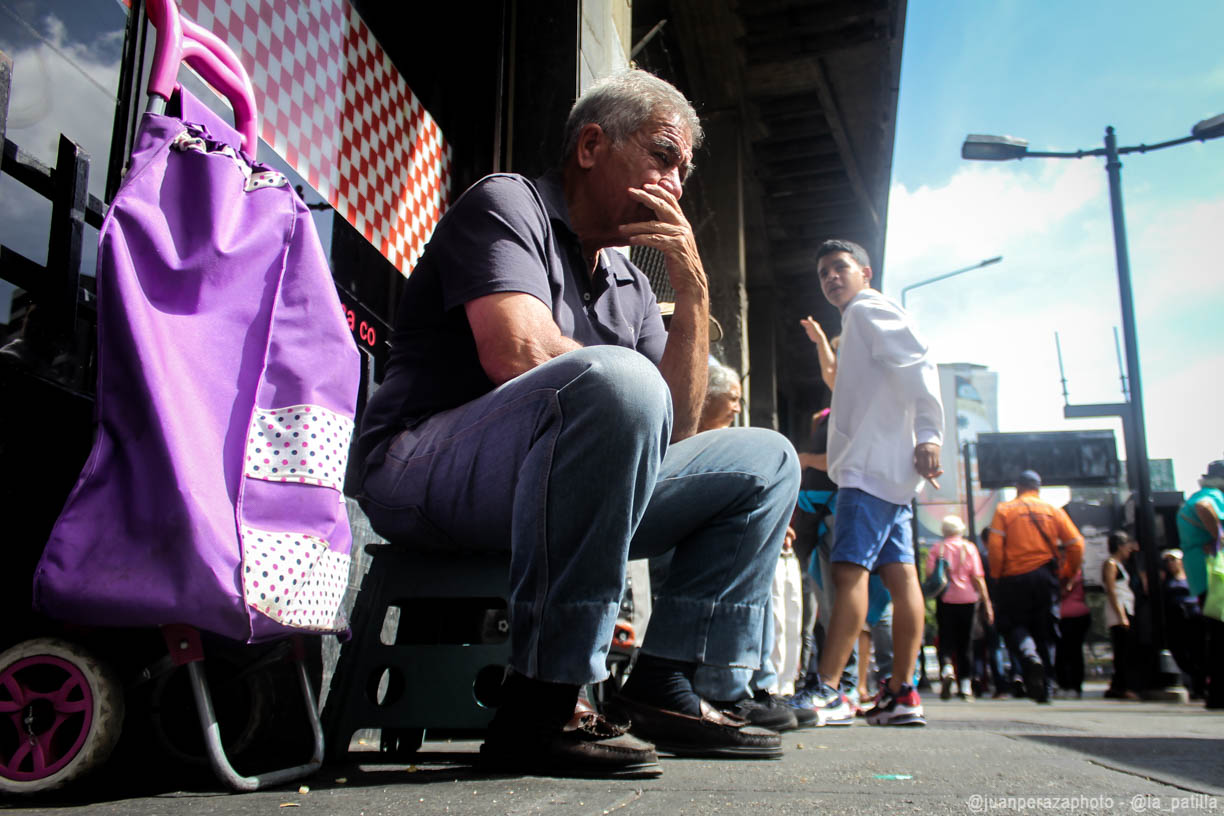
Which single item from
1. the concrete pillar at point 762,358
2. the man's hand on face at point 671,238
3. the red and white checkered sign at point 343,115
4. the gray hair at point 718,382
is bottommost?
the man's hand on face at point 671,238

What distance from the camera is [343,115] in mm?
2973

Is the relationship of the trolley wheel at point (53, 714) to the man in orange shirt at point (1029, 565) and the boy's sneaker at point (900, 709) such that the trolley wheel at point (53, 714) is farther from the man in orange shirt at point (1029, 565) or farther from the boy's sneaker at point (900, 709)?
the man in orange shirt at point (1029, 565)

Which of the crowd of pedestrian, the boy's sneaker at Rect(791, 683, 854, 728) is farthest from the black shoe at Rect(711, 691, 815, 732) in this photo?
the boy's sneaker at Rect(791, 683, 854, 728)

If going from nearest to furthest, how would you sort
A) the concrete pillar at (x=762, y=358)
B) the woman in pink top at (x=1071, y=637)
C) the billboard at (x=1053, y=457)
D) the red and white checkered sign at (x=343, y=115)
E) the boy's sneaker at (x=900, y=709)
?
the red and white checkered sign at (x=343, y=115) → the boy's sneaker at (x=900, y=709) → the woman in pink top at (x=1071, y=637) → the concrete pillar at (x=762, y=358) → the billboard at (x=1053, y=457)

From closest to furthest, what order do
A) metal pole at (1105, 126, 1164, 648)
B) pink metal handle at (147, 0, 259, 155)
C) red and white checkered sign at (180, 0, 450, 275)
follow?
pink metal handle at (147, 0, 259, 155) → red and white checkered sign at (180, 0, 450, 275) → metal pole at (1105, 126, 1164, 648)

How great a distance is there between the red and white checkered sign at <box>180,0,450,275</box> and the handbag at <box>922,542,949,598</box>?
7.09 m

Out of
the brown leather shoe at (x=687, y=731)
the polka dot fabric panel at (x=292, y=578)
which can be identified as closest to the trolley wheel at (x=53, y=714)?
the polka dot fabric panel at (x=292, y=578)

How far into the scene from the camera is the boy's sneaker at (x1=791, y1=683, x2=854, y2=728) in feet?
11.0

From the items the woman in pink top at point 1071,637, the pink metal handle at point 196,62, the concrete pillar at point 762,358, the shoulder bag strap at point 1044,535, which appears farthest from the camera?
the concrete pillar at point 762,358

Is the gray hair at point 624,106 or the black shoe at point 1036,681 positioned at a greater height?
the gray hair at point 624,106

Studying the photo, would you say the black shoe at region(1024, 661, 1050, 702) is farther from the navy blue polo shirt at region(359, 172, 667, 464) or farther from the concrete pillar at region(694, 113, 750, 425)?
the navy blue polo shirt at region(359, 172, 667, 464)

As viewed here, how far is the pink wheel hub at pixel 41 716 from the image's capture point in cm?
125

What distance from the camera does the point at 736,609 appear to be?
1.85 metres

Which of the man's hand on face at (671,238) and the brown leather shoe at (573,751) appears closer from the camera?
the brown leather shoe at (573,751)
